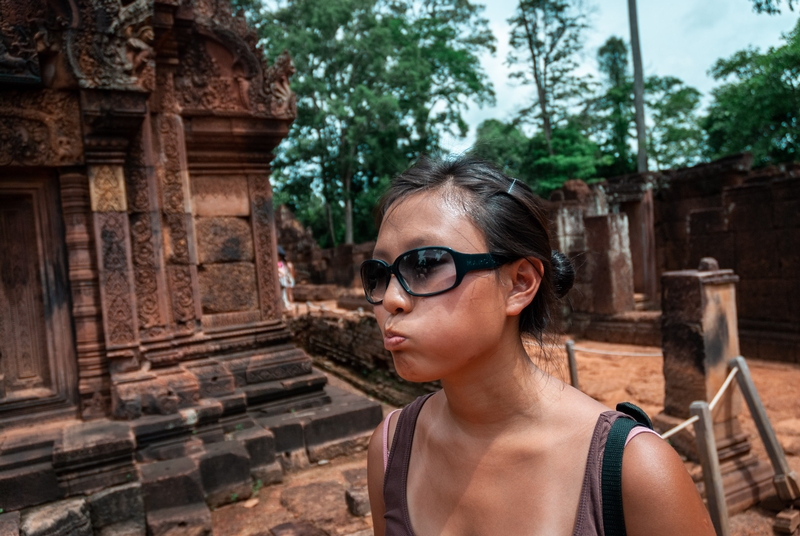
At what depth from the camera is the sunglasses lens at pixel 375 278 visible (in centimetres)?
122

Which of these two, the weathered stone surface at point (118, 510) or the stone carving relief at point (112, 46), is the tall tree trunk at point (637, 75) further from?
the weathered stone surface at point (118, 510)

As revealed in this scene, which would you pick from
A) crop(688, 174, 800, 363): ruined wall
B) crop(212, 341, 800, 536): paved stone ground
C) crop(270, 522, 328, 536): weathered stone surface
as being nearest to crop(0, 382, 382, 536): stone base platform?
crop(212, 341, 800, 536): paved stone ground

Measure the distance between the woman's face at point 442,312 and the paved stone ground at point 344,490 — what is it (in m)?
0.37

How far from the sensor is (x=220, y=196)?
18.0 ft

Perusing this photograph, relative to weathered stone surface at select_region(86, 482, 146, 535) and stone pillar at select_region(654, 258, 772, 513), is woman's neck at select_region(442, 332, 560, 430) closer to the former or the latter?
weathered stone surface at select_region(86, 482, 146, 535)

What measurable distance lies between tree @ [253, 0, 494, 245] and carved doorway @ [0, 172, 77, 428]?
742 inches

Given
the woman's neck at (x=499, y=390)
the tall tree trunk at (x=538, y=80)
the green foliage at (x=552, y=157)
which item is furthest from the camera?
the tall tree trunk at (x=538, y=80)

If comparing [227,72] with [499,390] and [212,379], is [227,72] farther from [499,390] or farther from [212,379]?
[499,390]

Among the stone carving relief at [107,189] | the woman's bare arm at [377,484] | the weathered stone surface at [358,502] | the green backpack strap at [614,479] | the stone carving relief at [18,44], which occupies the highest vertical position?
the stone carving relief at [18,44]

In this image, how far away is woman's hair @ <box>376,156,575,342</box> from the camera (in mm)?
1181

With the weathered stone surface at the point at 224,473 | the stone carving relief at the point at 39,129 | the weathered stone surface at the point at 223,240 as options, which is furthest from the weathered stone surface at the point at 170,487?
the stone carving relief at the point at 39,129

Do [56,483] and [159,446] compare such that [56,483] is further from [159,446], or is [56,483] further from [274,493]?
[274,493]

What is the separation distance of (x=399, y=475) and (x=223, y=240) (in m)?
4.47

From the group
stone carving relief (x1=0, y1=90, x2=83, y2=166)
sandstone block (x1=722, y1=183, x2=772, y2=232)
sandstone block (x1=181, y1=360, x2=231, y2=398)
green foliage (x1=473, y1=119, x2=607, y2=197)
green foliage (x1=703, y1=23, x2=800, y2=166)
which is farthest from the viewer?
green foliage (x1=473, y1=119, x2=607, y2=197)
